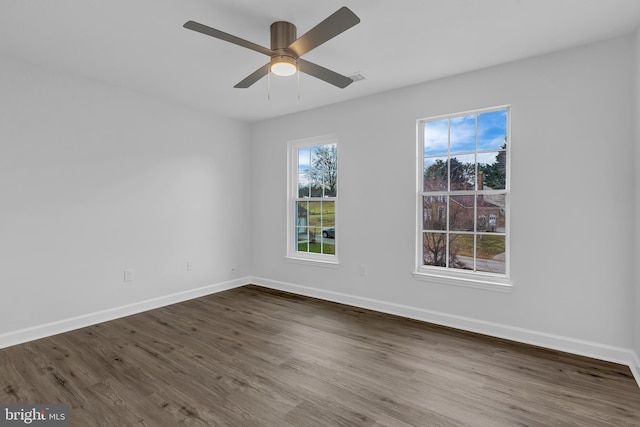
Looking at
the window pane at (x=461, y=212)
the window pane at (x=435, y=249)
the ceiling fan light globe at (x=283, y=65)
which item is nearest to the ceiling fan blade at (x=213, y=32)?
the ceiling fan light globe at (x=283, y=65)

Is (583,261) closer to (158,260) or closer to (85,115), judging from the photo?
(158,260)

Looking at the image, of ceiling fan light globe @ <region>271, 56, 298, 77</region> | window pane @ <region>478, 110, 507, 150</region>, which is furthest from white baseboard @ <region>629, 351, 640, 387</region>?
ceiling fan light globe @ <region>271, 56, 298, 77</region>

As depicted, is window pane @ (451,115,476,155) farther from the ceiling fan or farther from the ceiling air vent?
the ceiling fan

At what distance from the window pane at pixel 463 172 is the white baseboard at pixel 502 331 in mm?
1368

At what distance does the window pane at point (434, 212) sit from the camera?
3.57m

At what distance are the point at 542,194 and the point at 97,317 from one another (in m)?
4.62

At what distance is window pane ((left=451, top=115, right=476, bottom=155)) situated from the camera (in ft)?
11.1

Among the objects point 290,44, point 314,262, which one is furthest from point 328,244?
point 290,44

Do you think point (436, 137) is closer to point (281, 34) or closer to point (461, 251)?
point (461, 251)

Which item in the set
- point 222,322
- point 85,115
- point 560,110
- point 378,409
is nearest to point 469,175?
point 560,110

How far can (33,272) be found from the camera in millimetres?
3090

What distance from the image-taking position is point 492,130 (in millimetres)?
3271

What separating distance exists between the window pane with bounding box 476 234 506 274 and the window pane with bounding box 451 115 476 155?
924mm

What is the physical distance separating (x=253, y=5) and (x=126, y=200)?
2693 mm
